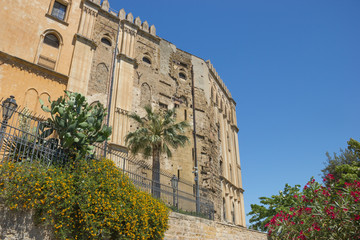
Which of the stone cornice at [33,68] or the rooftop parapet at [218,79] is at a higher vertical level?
the rooftop parapet at [218,79]

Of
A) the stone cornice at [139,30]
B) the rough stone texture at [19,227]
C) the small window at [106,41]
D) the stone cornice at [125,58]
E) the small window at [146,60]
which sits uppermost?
the stone cornice at [139,30]

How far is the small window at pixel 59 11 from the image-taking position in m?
19.8

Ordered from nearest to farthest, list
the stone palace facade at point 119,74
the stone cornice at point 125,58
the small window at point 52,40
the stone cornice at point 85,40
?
the stone palace facade at point 119,74, the small window at point 52,40, the stone cornice at point 85,40, the stone cornice at point 125,58

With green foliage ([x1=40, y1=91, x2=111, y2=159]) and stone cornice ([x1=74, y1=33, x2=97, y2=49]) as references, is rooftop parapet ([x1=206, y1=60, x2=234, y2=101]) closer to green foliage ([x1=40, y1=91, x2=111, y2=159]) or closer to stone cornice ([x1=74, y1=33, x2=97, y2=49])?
stone cornice ([x1=74, y1=33, x2=97, y2=49])

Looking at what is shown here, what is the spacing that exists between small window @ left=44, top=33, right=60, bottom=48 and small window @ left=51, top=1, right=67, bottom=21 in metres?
1.82

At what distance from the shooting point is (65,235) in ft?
22.9

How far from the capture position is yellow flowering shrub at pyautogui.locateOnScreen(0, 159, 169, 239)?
6602 mm

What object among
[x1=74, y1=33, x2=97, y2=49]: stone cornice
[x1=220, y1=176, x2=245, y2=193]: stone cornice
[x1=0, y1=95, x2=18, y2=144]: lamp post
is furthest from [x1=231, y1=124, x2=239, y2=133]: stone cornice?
[x1=0, y1=95, x2=18, y2=144]: lamp post

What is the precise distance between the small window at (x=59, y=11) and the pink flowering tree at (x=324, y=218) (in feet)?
61.5

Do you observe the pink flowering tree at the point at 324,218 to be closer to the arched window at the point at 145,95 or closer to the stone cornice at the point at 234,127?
the arched window at the point at 145,95

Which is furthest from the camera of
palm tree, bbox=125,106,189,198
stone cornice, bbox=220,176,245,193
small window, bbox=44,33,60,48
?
stone cornice, bbox=220,176,245,193

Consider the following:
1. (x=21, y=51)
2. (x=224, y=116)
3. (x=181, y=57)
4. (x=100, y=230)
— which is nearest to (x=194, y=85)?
(x=181, y=57)

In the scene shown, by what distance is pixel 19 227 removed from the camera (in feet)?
21.2

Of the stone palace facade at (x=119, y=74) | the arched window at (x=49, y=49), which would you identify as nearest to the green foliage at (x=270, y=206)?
the stone palace facade at (x=119, y=74)
